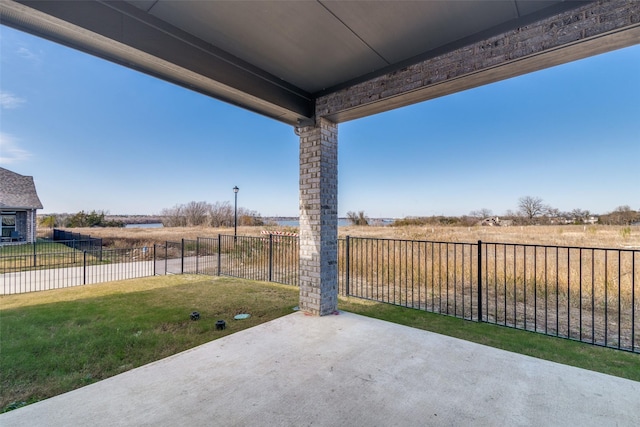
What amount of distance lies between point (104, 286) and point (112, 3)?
18.8ft

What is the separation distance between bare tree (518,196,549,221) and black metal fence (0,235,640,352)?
132 cm

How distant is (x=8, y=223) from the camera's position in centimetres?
1352

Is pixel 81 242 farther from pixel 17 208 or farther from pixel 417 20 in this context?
pixel 417 20

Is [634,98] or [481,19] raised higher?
[634,98]

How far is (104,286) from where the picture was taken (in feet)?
18.2

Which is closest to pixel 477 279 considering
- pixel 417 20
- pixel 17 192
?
pixel 417 20

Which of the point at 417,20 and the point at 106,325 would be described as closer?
the point at 417,20

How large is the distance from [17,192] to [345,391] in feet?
68.6

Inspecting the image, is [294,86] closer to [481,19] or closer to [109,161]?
[481,19]

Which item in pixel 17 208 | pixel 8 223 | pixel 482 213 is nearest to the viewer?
pixel 482 213

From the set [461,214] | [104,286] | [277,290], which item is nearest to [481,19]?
[277,290]

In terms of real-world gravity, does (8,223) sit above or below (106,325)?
above

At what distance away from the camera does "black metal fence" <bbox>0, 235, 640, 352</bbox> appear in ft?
11.4

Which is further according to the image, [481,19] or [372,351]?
[372,351]
